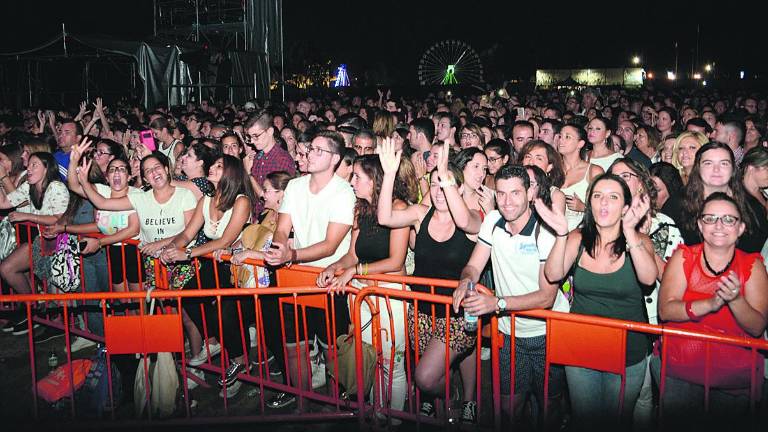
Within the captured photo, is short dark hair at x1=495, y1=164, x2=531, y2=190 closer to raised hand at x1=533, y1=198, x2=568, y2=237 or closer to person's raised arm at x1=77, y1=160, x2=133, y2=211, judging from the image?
raised hand at x1=533, y1=198, x2=568, y2=237

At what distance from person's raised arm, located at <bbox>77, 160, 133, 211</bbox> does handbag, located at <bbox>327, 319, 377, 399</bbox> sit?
2.72 meters

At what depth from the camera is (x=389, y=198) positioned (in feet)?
13.3

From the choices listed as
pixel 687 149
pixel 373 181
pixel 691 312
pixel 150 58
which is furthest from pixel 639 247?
pixel 150 58

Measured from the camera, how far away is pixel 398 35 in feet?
158

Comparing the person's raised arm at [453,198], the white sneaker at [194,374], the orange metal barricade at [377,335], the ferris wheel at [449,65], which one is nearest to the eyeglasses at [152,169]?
the orange metal barricade at [377,335]

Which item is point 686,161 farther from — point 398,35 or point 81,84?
point 398,35

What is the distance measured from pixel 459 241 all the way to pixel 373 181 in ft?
2.71

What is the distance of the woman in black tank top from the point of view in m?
3.87

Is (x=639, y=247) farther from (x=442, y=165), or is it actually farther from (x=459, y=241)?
(x=442, y=165)

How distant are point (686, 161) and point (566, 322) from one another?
11.1 ft

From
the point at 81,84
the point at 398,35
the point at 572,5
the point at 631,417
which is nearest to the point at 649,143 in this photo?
the point at 631,417

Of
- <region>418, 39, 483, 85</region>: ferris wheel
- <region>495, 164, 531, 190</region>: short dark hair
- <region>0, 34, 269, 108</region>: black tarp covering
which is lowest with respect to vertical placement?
<region>495, 164, 531, 190</region>: short dark hair

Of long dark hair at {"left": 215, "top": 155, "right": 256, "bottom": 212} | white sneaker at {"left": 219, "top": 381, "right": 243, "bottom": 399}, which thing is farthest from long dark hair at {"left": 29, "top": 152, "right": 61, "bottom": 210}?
white sneaker at {"left": 219, "top": 381, "right": 243, "bottom": 399}

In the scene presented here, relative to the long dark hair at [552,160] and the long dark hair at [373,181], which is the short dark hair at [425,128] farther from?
the long dark hair at [373,181]
